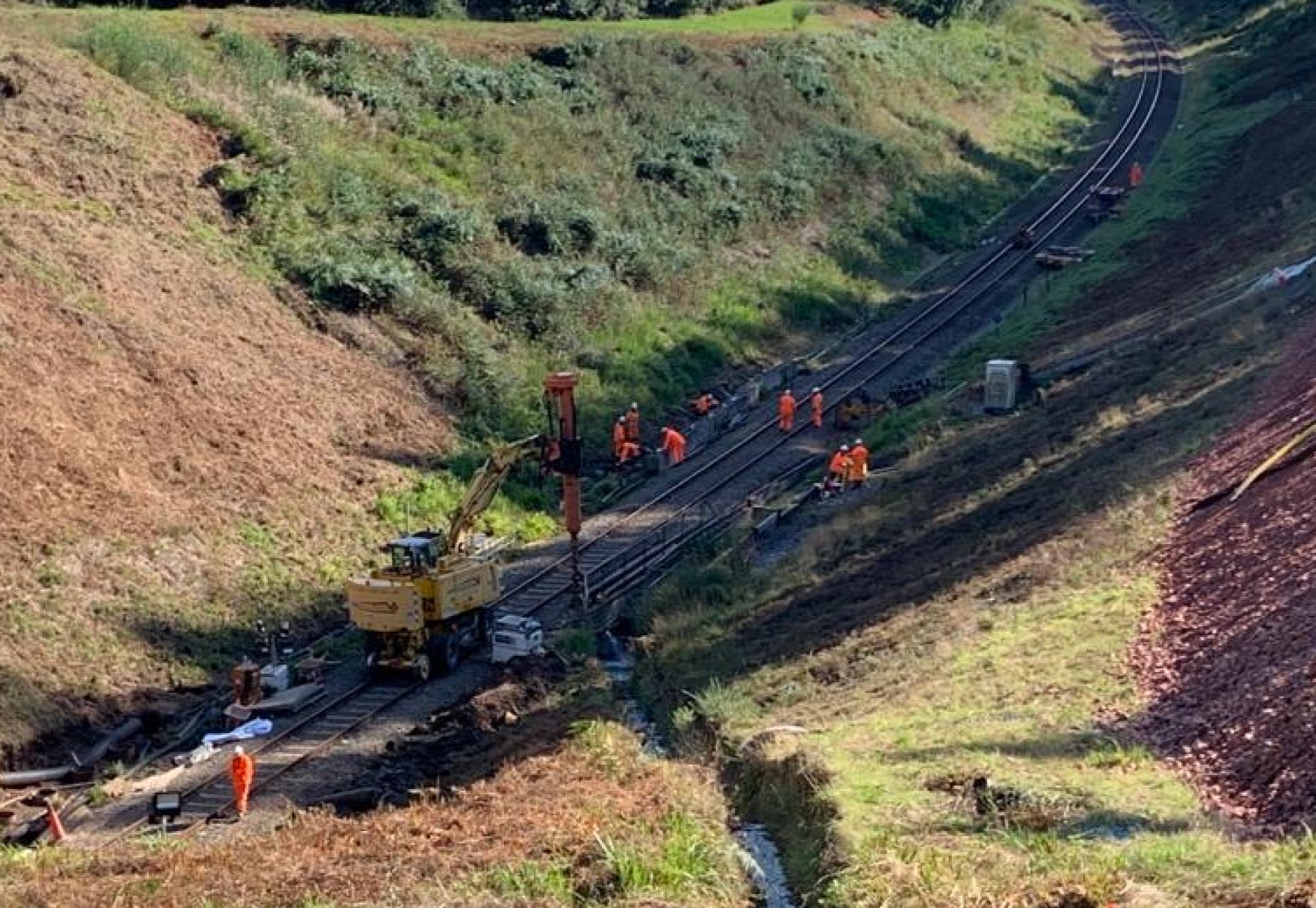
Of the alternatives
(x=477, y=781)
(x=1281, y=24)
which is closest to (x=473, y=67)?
(x=477, y=781)

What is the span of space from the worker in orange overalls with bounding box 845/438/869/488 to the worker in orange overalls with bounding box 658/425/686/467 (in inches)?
195

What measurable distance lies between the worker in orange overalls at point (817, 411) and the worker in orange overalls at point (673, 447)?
3290mm

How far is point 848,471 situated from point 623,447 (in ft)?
18.3

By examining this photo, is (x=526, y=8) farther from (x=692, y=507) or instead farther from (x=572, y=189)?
(x=692, y=507)

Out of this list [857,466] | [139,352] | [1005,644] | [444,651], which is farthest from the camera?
[857,466]

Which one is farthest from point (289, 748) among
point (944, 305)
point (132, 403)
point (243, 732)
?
point (944, 305)

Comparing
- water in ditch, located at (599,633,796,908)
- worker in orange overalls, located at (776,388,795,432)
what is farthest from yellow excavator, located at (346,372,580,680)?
worker in orange overalls, located at (776,388,795,432)

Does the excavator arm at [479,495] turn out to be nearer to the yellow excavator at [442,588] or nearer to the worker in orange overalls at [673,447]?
the yellow excavator at [442,588]

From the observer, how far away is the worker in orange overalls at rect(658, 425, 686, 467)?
41.5 metres

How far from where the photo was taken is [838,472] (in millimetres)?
38062

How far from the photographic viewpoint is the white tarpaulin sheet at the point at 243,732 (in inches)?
1091

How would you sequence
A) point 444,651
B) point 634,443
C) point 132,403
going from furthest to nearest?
point 634,443 < point 132,403 < point 444,651

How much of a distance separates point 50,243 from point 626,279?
16.9 m

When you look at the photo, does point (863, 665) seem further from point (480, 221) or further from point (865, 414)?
point (480, 221)
